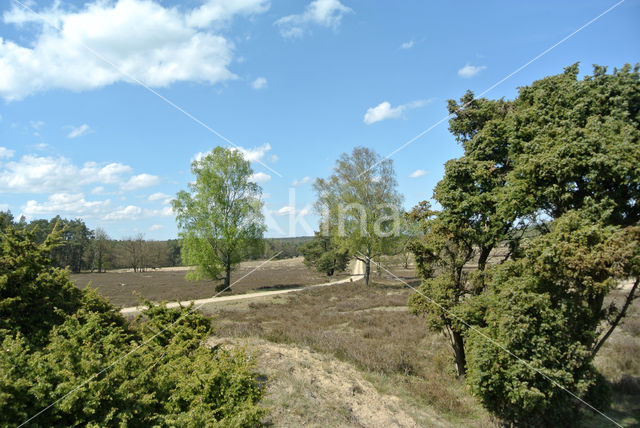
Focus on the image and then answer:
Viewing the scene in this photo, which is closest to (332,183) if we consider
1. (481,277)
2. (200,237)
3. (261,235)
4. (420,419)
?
(261,235)

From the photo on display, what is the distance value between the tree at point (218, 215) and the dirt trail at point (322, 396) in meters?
23.6

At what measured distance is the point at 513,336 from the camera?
7977mm

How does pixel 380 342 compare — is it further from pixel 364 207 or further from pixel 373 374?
pixel 364 207

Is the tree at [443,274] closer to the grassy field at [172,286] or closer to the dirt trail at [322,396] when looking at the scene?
the dirt trail at [322,396]

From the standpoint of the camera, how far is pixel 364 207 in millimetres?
36062

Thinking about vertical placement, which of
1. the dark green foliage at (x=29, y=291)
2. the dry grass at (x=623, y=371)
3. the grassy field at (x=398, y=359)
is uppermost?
the dark green foliage at (x=29, y=291)

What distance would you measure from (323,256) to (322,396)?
155 feet

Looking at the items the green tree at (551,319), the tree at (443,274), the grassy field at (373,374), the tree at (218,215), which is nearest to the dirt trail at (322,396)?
the grassy field at (373,374)

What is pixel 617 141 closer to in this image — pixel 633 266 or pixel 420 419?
pixel 633 266

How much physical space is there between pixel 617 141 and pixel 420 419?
771 centimetres

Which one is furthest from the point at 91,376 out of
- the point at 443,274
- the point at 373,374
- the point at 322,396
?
the point at 443,274

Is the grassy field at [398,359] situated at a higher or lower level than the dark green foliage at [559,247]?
lower

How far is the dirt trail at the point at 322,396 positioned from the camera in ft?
25.5

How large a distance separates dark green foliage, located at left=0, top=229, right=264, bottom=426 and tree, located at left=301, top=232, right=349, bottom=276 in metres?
45.5
